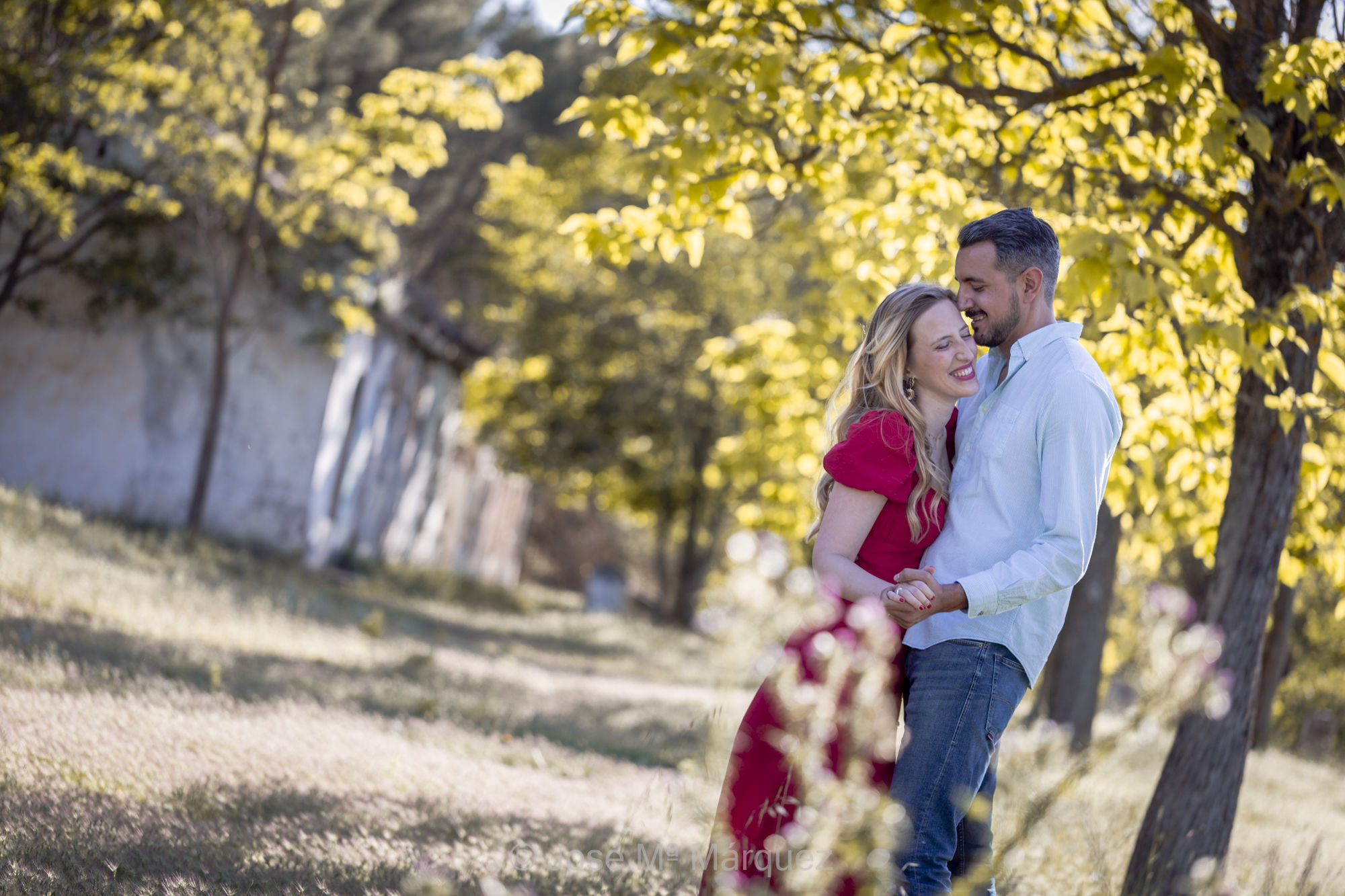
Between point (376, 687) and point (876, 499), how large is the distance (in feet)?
15.6

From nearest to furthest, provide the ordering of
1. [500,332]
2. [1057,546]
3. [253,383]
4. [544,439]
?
[1057,546] → [253,383] → [544,439] → [500,332]

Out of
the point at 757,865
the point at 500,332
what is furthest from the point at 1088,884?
the point at 500,332

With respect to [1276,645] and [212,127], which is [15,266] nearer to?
[212,127]

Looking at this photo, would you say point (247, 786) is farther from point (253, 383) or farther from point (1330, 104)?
point (253, 383)

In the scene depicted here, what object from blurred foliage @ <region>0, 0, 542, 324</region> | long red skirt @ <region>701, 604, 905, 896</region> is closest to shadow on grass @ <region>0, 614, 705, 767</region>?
long red skirt @ <region>701, 604, 905, 896</region>

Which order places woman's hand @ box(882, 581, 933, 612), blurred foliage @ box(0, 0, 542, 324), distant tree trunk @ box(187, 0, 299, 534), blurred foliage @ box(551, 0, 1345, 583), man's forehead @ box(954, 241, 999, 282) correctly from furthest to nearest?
distant tree trunk @ box(187, 0, 299, 534) → blurred foliage @ box(0, 0, 542, 324) → blurred foliage @ box(551, 0, 1345, 583) → man's forehead @ box(954, 241, 999, 282) → woman's hand @ box(882, 581, 933, 612)

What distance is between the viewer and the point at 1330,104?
428cm

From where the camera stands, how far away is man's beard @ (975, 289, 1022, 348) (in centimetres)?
284

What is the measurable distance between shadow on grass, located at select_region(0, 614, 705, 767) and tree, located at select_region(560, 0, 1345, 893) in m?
2.37

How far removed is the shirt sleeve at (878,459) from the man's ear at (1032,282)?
529 millimetres

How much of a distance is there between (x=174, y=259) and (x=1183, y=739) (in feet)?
36.0

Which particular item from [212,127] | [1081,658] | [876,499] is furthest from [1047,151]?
[212,127]

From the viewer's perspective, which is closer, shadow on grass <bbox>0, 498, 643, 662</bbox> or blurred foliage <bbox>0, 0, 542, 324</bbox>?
shadow on grass <bbox>0, 498, 643, 662</bbox>

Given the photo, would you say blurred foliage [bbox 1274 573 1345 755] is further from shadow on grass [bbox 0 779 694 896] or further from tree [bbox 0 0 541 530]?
shadow on grass [bbox 0 779 694 896]
